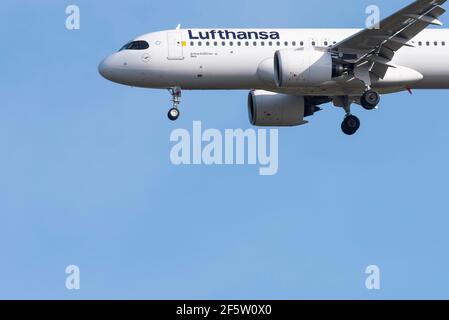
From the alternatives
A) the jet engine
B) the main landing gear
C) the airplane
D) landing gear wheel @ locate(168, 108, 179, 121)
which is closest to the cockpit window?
the airplane

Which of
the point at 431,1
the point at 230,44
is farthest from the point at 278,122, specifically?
the point at 431,1

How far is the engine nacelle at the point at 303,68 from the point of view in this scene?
47125mm

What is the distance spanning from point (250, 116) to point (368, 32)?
755 cm

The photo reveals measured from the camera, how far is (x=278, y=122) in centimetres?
5250

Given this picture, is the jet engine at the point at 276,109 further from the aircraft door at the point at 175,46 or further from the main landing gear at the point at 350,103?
the aircraft door at the point at 175,46

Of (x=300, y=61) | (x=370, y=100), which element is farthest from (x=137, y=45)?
(x=370, y=100)

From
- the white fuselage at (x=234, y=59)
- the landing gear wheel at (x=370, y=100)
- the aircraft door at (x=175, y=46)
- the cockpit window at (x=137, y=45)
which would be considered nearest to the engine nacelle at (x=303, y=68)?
the white fuselage at (x=234, y=59)

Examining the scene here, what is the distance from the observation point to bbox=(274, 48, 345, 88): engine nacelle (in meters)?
47.1

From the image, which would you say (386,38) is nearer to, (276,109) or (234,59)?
(234,59)

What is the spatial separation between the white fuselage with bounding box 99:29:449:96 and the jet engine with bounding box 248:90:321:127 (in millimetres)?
2573

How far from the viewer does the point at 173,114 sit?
1951 inches
